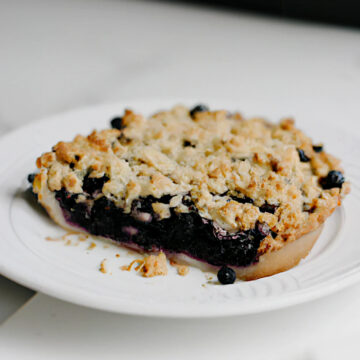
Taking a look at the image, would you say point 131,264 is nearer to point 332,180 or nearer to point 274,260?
A: point 274,260

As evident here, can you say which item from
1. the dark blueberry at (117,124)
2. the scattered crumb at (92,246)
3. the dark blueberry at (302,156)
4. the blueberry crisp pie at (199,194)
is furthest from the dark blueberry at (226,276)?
the dark blueberry at (117,124)

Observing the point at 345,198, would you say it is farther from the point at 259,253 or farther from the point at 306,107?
the point at 306,107

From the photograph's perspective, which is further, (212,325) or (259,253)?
(259,253)

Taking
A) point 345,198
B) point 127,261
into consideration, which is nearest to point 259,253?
point 127,261

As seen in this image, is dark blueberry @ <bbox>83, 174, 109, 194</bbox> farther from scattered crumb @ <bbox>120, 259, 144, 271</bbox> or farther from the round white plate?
scattered crumb @ <bbox>120, 259, 144, 271</bbox>

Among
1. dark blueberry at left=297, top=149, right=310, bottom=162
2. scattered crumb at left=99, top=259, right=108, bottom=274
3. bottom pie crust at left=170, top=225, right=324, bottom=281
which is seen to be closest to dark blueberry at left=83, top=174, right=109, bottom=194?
Result: scattered crumb at left=99, top=259, right=108, bottom=274

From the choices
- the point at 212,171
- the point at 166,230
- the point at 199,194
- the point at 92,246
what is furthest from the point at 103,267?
the point at 212,171

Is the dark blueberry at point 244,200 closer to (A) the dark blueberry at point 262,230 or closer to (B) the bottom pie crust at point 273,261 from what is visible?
(A) the dark blueberry at point 262,230
